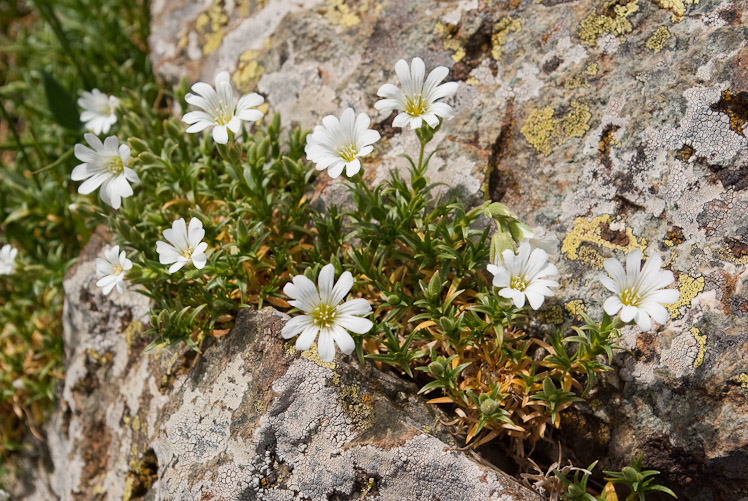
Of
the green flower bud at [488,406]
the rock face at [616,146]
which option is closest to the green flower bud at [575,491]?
the rock face at [616,146]

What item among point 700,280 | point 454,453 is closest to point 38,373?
point 454,453

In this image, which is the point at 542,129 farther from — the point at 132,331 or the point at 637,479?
the point at 132,331

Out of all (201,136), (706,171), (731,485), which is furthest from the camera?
(201,136)

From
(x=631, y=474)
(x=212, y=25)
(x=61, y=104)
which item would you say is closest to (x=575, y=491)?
(x=631, y=474)

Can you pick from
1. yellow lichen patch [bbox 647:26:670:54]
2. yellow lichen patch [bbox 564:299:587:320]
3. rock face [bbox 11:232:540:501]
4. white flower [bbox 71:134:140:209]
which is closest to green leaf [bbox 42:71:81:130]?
white flower [bbox 71:134:140:209]

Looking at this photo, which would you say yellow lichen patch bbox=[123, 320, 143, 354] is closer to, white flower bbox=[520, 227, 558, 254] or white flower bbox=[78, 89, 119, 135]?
white flower bbox=[78, 89, 119, 135]

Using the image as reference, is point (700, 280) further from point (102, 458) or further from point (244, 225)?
point (102, 458)
